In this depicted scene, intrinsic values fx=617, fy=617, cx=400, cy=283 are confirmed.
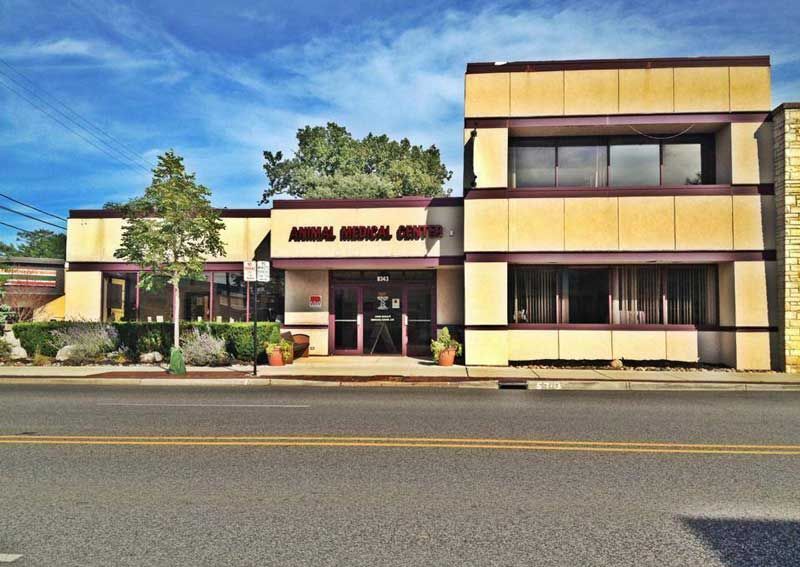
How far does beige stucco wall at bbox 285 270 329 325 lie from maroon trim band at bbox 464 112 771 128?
7178 mm

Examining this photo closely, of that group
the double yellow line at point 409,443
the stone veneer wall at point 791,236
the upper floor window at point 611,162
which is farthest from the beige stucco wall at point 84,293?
the stone veneer wall at point 791,236

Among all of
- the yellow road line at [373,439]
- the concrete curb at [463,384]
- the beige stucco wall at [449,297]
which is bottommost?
the concrete curb at [463,384]

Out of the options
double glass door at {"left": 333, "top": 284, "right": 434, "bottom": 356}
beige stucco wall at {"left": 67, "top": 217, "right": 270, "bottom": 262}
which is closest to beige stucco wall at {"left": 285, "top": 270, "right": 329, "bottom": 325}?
double glass door at {"left": 333, "top": 284, "right": 434, "bottom": 356}

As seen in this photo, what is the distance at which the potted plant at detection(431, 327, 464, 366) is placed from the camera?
18.0 metres

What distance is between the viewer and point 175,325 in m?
17.6

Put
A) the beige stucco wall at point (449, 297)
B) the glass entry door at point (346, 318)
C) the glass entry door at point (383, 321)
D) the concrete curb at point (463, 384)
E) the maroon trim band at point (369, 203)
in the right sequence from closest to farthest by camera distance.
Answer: the concrete curb at point (463, 384) < the maroon trim band at point (369, 203) < the beige stucco wall at point (449, 297) < the glass entry door at point (383, 321) < the glass entry door at point (346, 318)

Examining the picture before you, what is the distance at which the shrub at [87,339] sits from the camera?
61.7ft

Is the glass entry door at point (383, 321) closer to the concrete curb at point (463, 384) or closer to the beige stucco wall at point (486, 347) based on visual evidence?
the beige stucco wall at point (486, 347)

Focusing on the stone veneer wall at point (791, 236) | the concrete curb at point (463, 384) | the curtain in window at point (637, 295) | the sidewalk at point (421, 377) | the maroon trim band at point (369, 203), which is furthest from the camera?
the maroon trim band at point (369, 203)

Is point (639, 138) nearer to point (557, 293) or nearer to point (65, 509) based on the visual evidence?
point (557, 293)

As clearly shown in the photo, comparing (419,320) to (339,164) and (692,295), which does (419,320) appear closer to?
(692,295)

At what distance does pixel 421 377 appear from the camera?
50.5 ft

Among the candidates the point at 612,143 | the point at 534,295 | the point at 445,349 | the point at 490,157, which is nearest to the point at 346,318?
the point at 445,349

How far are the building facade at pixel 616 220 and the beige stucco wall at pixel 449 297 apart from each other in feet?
4.65
